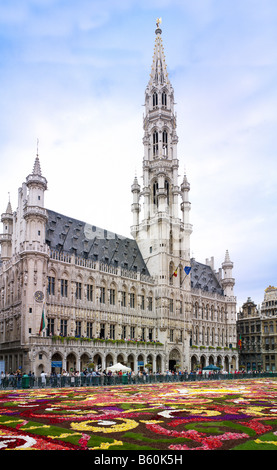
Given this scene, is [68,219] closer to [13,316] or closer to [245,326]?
[13,316]

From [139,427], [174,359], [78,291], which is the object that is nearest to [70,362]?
[78,291]

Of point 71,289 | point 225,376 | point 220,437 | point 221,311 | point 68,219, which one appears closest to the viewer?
point 220,437

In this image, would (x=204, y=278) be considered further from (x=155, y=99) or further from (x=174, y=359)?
(x=155, y=99)

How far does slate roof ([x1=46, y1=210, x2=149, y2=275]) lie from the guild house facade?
25 cm

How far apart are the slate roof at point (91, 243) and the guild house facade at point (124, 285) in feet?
0.83

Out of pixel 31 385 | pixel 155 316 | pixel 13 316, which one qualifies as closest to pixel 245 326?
pixel 155 316

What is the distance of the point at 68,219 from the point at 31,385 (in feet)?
139

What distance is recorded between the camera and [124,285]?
80750mm

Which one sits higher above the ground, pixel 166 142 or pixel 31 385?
pixel 166 142

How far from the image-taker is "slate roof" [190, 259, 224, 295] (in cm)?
10788

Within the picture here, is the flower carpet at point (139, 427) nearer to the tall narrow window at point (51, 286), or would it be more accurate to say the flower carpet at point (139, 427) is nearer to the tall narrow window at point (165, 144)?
the tall narrow window at point (51, 286)

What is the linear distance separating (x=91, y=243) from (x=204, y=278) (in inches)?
1685

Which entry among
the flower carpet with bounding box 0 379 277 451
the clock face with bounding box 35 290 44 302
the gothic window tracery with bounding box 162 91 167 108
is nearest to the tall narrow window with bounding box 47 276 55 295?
the clock face with bounding box 35 290 44 302

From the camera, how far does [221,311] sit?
365ft
